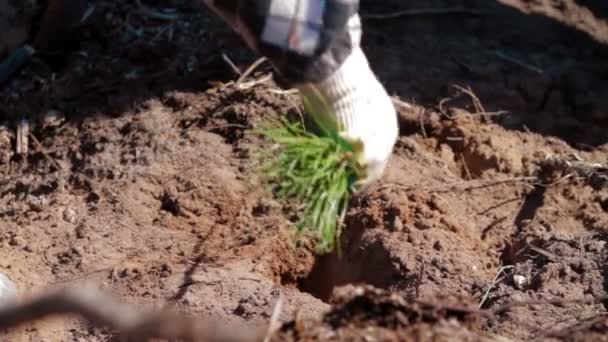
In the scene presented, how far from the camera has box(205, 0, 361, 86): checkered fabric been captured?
1939 mm

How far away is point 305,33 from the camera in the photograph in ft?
6.37

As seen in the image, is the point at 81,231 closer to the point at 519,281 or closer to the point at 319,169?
the point at 319,169

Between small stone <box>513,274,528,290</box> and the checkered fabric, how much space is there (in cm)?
92

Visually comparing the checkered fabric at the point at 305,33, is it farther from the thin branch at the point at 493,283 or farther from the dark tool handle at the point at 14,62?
the dark tool handle at the point at 14,62

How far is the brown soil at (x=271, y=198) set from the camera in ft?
8.64

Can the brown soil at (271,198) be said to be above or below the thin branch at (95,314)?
below

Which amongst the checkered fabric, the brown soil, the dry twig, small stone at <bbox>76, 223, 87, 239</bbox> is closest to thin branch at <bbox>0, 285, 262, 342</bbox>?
the checkered fabric

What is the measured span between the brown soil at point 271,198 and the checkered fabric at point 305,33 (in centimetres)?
72

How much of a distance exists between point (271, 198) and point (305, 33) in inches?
41.4

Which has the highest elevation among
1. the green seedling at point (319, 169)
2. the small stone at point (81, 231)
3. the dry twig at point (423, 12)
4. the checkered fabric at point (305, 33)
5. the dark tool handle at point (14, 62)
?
the checkered fabric at point (305, 33)

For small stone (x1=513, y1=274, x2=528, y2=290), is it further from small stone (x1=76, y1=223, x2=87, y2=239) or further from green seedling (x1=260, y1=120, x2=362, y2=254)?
small stone (x1=76, y1=223, x2=87, y2=239)

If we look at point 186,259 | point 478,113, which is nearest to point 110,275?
point 186,259

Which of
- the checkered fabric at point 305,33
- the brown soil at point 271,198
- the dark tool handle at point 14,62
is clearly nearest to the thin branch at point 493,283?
the brown soil at point 271,198

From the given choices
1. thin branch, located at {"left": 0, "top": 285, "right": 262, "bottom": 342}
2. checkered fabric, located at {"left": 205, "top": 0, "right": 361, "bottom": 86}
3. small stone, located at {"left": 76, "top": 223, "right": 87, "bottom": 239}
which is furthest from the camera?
small stone, located at {"left": 76, "top": 223, "right": 87, "bottom": 239}
